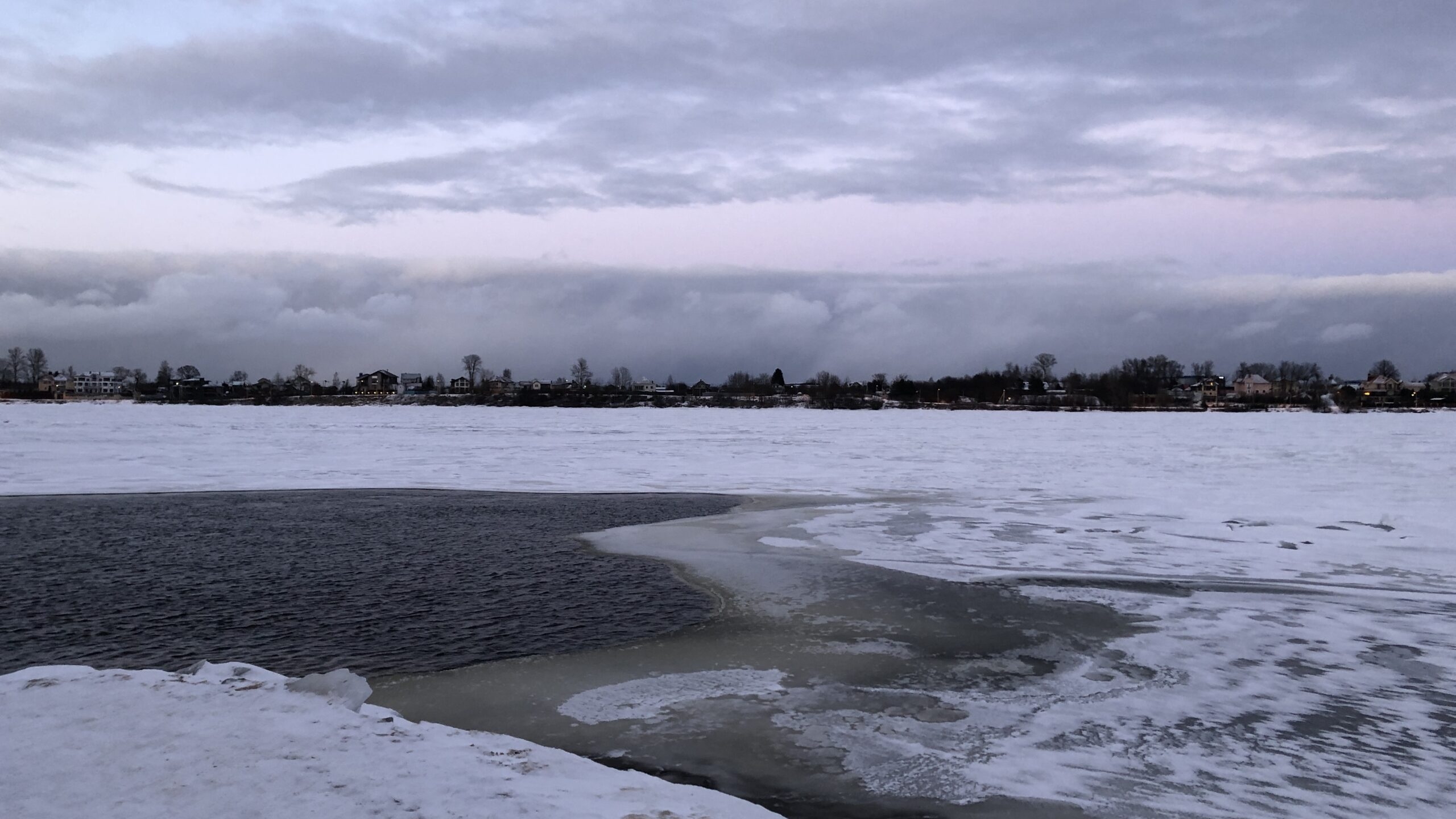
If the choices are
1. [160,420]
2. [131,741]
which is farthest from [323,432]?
[131,741]

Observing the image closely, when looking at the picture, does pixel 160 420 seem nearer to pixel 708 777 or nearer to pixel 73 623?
pixel 73 623

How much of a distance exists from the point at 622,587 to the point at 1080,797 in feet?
16.5

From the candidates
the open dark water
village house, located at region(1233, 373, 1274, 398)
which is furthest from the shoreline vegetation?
the open dark water

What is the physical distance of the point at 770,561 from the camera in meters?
9.62

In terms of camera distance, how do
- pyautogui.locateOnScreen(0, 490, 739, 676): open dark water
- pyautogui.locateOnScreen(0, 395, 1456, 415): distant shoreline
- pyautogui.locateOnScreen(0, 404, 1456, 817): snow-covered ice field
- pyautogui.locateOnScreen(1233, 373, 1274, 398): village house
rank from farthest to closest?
pyautogui.locateOnScreen(1233, 373, 1274, 398): village house, pyautogui.locateOnScreen(0, 395, 1456, 415): distant shoreline, pyautogui.locateOnScreen(0, 490, 739, 676): open dark water, pyautogui.locateOnScreen(0, 404, 1456, 817): snow-covered ice field

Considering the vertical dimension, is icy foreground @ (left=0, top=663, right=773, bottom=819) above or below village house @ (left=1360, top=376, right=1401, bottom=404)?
below

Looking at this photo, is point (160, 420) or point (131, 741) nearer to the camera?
point (131, 741)

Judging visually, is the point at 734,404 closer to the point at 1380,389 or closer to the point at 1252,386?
the point at 1252,386

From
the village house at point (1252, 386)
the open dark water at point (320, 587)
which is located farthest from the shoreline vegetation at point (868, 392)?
the open dark water at point (320, 587)

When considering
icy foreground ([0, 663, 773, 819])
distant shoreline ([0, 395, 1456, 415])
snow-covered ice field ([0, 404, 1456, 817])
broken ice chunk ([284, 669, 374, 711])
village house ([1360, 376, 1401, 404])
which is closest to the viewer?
icy foreground ([0, 663, 773, 819])

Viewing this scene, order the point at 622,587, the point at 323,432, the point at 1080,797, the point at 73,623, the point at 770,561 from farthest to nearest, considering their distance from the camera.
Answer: the point at 323,432, the point at 770,561, the point at 622,587, the point at 73,623, the point at 1080,797

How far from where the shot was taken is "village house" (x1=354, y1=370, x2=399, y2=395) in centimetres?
16305

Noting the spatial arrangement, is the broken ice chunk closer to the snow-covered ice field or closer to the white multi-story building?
the snow-covered ice field

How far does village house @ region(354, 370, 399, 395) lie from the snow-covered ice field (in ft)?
450
